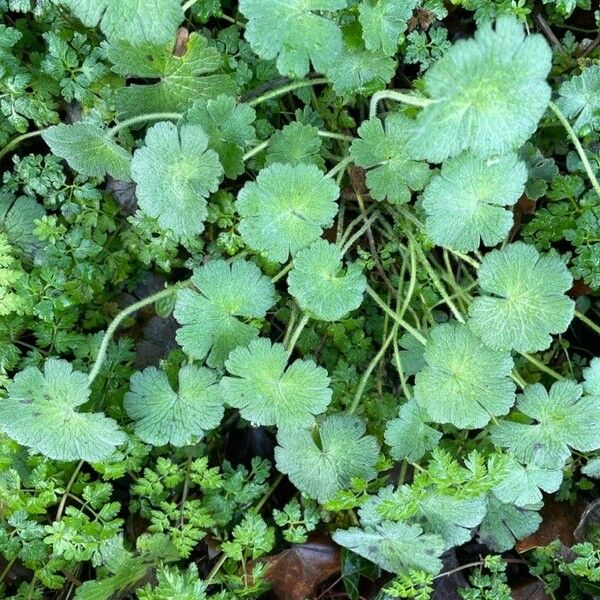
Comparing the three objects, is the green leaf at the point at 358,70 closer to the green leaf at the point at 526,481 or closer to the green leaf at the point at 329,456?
the green leaf at the point at 329,456

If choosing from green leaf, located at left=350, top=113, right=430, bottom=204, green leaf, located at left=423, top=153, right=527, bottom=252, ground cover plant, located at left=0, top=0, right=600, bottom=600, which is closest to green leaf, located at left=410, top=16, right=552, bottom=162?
ground cover plant, located at left=0, top=0, right=600, bottom=600

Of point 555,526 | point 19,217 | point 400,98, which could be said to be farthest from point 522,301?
point 19,217

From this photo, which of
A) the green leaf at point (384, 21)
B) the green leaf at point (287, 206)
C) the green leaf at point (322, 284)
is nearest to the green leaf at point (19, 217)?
the green leaf at point (287, 206)

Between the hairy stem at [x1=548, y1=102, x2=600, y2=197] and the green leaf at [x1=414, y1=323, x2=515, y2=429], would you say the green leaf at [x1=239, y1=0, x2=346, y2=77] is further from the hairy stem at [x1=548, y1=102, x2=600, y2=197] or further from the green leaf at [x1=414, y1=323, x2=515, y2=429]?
the green leaf at [x1=414, y1=323, x2=515, y2=429]

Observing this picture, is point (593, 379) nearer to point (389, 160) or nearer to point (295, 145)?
point (389, 160)

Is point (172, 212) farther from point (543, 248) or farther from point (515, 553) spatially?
point (515, 553)

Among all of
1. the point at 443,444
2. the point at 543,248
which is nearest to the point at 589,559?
the point at 443,444
